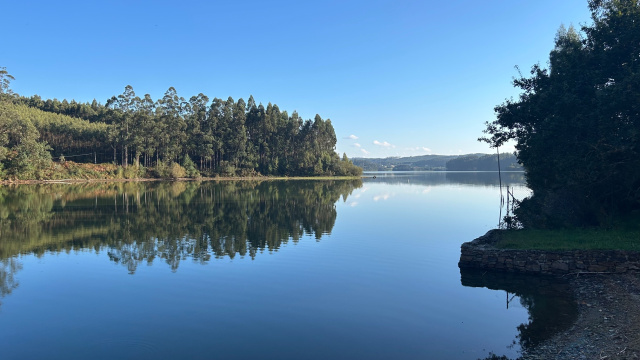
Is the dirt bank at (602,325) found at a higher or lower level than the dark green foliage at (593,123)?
lower

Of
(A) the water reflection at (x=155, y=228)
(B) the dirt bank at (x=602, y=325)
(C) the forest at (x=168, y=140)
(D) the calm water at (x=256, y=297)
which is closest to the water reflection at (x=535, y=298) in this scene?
(D) the calm water at (x=256, y=297)

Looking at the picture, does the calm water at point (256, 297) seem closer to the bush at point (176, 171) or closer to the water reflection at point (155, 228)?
the water reflection at point (155, 228)

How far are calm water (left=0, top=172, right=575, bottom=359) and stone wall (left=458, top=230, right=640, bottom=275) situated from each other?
894mm

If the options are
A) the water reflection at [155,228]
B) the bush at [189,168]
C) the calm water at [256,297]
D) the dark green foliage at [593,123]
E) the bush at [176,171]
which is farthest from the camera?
the bush at [189,168]

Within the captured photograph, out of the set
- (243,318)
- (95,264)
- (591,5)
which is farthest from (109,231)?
(591,5)

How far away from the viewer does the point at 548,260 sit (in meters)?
16.2

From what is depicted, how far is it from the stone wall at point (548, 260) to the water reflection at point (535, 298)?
17.9 inches

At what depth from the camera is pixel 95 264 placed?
17.7m

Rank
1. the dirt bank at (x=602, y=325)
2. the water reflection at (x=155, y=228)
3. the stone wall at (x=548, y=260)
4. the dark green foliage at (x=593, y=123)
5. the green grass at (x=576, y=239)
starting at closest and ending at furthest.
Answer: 1. the dirt bank at (x=602, y=325)
2. the stone wall at (x=548, y=260)
3. the green grass at (x=576, y=239)
4. the dark green foliage at (x=593, y=123)
5. the water reflection at (x=155, y=228)

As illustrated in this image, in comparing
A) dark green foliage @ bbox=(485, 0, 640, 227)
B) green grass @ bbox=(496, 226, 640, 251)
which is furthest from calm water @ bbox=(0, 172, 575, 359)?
dark green foliage @ bbox=(485, 0, 640, 227)

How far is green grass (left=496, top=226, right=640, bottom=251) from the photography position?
52.9 feet

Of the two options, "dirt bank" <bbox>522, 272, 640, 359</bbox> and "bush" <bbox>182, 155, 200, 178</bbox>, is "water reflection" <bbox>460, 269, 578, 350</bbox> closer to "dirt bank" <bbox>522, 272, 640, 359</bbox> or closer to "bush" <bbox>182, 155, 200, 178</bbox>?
"dirt bank" <bbox>522, 272, 640, 359</bbox>

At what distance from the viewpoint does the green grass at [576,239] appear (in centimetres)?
1612

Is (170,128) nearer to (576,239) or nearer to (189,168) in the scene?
(189,168)
